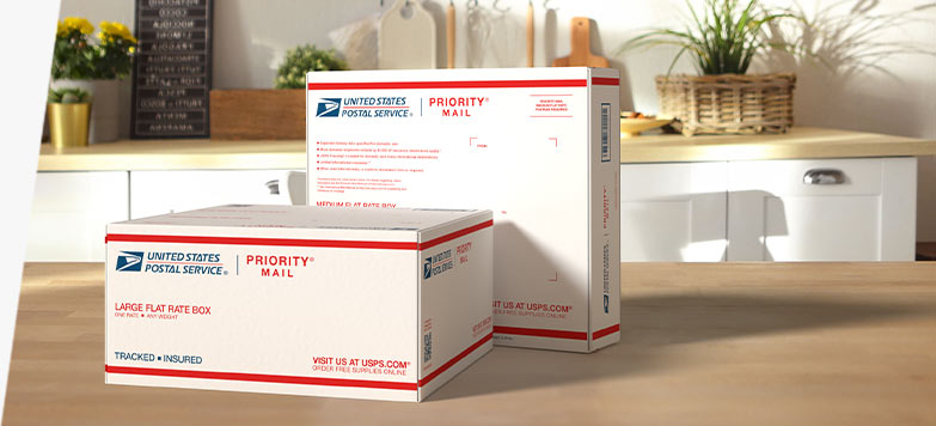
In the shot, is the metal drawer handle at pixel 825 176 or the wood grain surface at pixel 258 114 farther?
the wood grain surface at pixel 258 114

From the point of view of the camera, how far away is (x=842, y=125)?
3.00m

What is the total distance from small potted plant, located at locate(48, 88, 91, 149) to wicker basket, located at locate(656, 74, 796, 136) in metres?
1.74

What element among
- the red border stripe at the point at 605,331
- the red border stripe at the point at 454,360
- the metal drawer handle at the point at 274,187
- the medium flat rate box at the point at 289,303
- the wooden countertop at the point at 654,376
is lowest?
the wooden countertop at the point at 654,376

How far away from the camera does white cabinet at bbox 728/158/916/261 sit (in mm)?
2326

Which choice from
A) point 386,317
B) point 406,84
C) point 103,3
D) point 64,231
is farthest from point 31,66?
point 103,3

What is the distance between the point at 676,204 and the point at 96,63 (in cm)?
173

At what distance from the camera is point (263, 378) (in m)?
0.60

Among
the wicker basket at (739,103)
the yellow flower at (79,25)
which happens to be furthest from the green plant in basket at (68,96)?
the wicker basket at (739,103)

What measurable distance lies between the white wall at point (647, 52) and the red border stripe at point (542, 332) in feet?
7.81

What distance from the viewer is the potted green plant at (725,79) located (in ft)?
8.55

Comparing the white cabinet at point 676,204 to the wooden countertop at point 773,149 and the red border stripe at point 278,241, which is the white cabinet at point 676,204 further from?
Answer: the red border stripe at point 278,241

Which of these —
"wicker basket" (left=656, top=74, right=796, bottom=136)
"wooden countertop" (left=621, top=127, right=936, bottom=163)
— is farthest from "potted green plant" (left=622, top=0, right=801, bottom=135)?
"wooden countertop" (left=621, top=127, right=936, bottom=163)

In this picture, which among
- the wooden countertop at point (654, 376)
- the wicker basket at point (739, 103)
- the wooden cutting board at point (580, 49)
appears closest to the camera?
the wooden countertop at point (654, 376)

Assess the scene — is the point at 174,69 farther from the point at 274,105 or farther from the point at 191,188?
the point at 191,188
